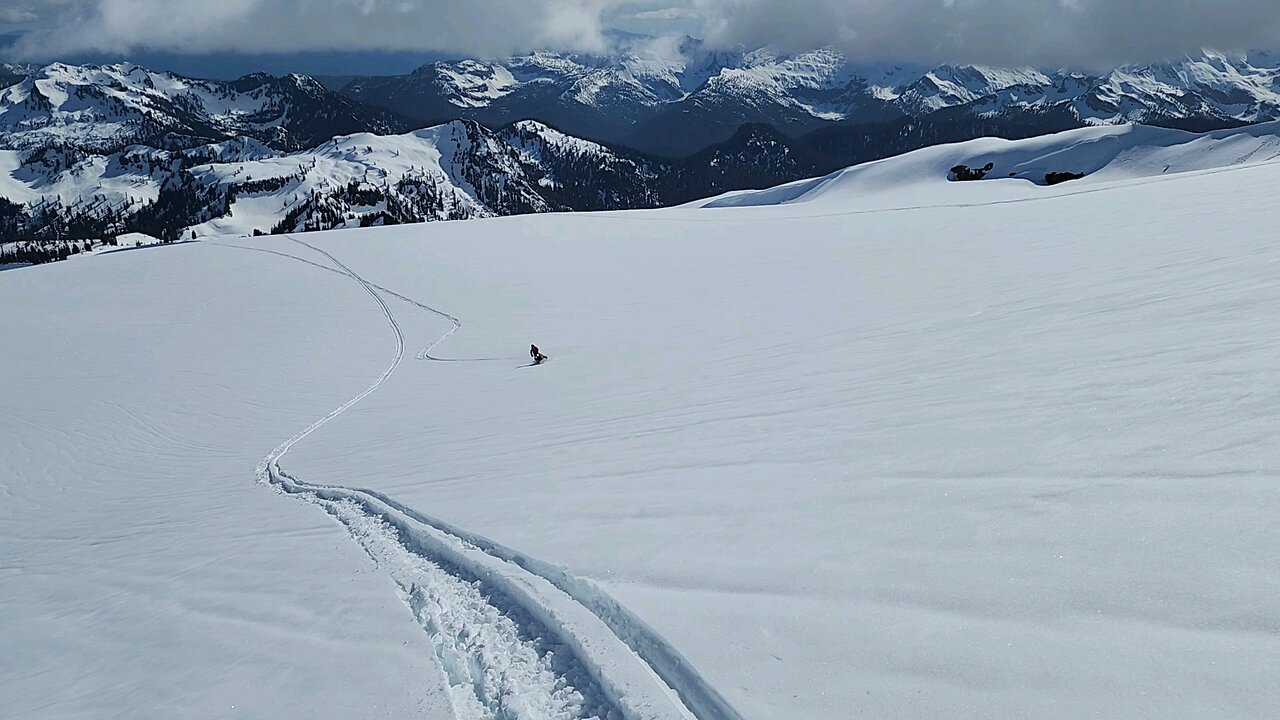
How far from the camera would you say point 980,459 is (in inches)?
230

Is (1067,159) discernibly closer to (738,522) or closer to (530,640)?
(738,522)

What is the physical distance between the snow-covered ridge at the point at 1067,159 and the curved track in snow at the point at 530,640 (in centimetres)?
9081

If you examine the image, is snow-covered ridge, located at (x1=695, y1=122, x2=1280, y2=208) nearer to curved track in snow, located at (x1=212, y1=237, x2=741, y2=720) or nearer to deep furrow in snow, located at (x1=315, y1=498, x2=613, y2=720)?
curved track in snow, located at (x1=212, y1=237, x2=741, y2=720)

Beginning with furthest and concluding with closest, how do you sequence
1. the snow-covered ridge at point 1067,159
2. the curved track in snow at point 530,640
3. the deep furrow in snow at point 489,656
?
the snow-covered ridge at point 1067,159, the deep furrow in snow at point 489,656, the curved track in snow at point 530,640

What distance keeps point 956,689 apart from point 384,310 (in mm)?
30822

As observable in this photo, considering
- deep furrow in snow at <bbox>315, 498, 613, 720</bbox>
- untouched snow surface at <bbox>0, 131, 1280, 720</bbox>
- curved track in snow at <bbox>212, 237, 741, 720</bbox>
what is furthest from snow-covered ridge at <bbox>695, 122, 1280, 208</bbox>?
deep furrow in snow at <bbox>315, 498, 613, 720</bbox>

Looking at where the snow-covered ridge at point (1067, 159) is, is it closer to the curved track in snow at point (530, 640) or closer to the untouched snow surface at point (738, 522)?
the untouched snow surface at point (738, 522)

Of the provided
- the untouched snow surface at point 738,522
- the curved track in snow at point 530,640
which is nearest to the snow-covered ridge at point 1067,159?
the untouched snow surface at point 738,522

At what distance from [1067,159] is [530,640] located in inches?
4949

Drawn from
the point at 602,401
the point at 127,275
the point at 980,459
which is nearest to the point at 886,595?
the point at 980,459

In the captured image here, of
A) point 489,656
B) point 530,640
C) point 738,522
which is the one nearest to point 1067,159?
point 738,522

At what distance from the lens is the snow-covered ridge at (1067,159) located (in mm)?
94438

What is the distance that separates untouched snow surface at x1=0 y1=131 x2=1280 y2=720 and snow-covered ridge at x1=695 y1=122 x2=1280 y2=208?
273ft

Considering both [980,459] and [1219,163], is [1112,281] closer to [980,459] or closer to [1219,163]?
[980,459]
